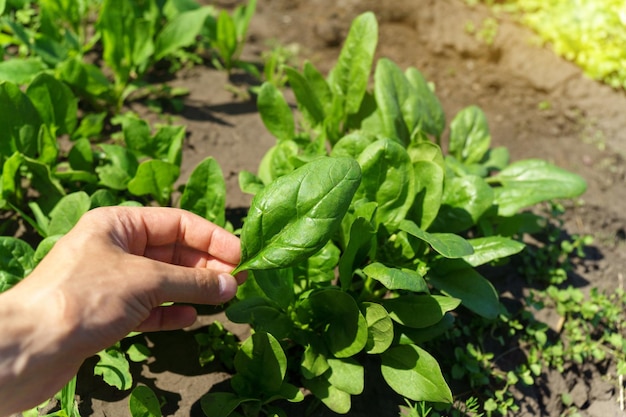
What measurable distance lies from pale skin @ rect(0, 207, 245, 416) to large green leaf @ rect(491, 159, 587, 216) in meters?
1.27

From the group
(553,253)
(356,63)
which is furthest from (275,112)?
(553,253)

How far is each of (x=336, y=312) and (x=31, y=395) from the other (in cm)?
98

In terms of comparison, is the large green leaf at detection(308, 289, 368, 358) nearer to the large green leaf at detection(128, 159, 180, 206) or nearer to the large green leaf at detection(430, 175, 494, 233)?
the large green leaf at detection(430, 175, 494, 233)

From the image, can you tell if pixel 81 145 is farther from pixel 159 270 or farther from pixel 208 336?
pixel 159 270

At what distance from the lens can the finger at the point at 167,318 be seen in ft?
6.38

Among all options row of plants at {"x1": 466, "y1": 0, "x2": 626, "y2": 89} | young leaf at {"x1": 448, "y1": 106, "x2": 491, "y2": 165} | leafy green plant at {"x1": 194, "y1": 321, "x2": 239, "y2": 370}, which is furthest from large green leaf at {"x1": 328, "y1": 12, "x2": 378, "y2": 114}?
row of plants at {"x1": 466, "y1": 0, "x2": 626, "y2": 89}

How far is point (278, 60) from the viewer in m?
3.68

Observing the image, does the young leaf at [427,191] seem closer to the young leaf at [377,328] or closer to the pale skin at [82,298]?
the young leaf at [377,328]

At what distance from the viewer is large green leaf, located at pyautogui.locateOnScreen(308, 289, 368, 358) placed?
75.2 inches

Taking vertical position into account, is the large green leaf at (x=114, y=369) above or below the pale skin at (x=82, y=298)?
below

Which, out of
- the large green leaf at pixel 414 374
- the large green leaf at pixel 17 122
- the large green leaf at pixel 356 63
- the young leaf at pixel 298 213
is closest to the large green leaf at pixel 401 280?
the young leaf at pixel 298 213

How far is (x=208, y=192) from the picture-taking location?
2.23 metres

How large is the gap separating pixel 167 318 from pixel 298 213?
60 centimetres

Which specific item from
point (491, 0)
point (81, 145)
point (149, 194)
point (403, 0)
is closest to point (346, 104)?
point (149, 194)
